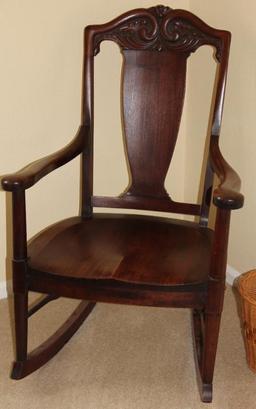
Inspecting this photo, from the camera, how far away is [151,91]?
1369mm

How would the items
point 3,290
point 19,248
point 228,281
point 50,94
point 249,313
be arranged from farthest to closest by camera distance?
point 228,281 < point 3,290 < point 50,94 < point 249,313 < point 19,248

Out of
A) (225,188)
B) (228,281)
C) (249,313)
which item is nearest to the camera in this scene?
(225,188)

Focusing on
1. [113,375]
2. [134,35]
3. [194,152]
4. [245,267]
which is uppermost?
[134,35]

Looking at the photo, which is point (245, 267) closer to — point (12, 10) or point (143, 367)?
point (143, 367)

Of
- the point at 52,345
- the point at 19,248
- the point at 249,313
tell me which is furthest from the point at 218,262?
the point at 52,345

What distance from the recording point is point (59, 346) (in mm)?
1330

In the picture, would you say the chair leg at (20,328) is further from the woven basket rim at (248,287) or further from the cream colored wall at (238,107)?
the cream colored wall at (238,107)

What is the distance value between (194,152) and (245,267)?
50 centimetres

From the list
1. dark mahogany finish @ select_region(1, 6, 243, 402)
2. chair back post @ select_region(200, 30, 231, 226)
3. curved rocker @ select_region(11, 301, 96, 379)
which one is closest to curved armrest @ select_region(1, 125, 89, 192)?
A: dark mahogany finish @ select_region(1, 6, 243, 402)

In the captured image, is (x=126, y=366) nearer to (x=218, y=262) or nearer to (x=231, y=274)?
(x=218, y=262)

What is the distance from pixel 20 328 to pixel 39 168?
0.43 meters

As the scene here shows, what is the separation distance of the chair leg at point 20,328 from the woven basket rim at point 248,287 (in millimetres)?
618

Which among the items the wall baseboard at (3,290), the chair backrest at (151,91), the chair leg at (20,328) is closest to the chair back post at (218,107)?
the chair backrest at (151,91)

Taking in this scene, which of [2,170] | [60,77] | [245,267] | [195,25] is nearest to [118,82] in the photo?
[60,77]
